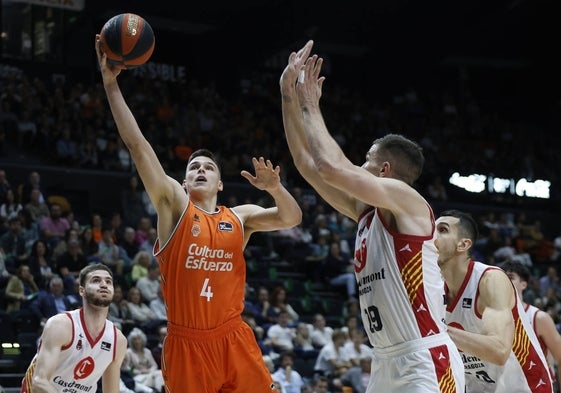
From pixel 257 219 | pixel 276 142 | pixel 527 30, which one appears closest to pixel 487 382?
pixel 257 219

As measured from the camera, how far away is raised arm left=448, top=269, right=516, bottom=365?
5.34m

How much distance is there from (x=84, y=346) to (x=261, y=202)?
8.03 m

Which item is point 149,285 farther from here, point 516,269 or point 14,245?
point 516,269

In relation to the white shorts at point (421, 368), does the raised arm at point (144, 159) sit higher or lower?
higher

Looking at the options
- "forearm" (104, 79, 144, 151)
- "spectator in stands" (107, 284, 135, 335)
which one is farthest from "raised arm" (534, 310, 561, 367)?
"spectator in stands" (107, 284, 135, 335)

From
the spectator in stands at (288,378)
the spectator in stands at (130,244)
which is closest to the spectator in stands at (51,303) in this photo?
the spectator in stands at (130,244)

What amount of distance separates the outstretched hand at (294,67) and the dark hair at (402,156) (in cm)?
59

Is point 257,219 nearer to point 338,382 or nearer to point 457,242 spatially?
point 457,242

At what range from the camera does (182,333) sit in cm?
621

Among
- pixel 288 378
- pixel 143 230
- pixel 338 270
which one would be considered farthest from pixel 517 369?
pixel 338 270

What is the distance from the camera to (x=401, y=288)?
503 centimetres

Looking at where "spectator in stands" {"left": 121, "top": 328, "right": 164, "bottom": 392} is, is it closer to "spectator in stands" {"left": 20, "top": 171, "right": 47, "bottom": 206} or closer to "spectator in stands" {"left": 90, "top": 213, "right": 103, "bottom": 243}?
"spectator in stands" {"left": 90, "top": 213, "right": 103, "bottom": 243}

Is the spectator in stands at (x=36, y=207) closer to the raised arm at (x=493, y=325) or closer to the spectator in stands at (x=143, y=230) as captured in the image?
the spectator in stands at (x=143, y=230)

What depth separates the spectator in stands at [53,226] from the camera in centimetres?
1476
